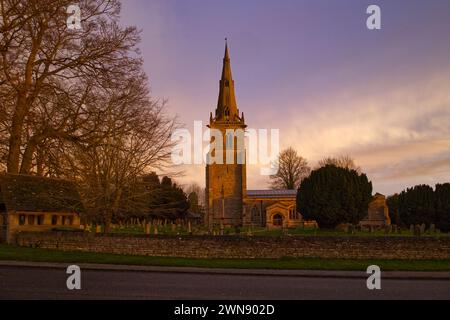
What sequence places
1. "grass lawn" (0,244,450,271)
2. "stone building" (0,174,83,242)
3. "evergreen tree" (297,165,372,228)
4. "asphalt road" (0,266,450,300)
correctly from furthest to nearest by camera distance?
1. "evergreen tree" (297,165,372,228)
2. "stone building" (0,174,83,242)
3. "grass lawn" (0,244,450,271)
4. "asphalt road" (0,266,450,300)

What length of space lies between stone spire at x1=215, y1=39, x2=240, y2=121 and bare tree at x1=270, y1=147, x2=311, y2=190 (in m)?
11.0

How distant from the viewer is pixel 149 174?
24.4m

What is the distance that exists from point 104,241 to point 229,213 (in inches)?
1619

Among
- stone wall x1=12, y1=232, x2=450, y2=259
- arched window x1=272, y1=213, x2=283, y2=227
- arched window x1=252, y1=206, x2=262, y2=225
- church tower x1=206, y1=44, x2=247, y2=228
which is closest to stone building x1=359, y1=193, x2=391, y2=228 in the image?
arched window x1=272, y1=213, x2=283, y2=227

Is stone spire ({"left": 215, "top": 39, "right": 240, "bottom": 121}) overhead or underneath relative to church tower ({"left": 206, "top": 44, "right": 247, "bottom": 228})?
overhead

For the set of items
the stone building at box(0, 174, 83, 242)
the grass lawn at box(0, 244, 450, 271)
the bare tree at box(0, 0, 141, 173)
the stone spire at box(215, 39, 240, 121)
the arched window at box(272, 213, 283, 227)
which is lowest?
the arched window at box(272, 213, 283, 227)

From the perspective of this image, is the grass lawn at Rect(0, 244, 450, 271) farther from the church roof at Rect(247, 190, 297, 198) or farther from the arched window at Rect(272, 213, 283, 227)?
the church roof at Rect(247, 190, 297, 198)

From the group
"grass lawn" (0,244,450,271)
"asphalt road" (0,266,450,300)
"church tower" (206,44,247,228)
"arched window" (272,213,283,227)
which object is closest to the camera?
"asphalt road" (0,266,450,300)

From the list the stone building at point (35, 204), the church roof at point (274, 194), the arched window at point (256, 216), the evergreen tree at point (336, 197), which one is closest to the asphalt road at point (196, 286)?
the stone building at point (35, 204)

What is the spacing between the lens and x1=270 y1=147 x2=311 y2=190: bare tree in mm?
67312

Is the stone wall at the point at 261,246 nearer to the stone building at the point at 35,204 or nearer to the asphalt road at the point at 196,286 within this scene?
the stone building at the point at 35,204
